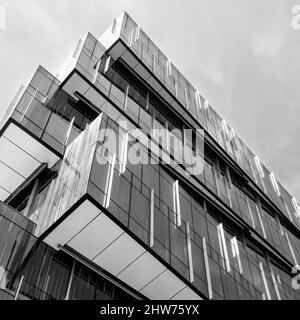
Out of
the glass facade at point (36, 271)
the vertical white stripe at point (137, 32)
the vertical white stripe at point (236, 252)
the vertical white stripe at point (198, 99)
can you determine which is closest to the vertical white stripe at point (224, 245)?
the vertical white stripe at point (236, 252)

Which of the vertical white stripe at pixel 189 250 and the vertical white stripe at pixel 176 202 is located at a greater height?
the vertical white stripe at pixel 176 202

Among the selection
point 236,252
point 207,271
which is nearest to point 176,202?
point 207,271

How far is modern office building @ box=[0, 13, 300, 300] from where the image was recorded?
19500mm

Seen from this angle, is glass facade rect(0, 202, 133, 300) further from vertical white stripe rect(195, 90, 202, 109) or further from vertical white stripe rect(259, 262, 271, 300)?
vertical white stripe rect(195, 90, 202, 109)

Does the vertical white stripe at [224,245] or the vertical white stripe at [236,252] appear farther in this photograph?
the vertical white stripe at [236,252]

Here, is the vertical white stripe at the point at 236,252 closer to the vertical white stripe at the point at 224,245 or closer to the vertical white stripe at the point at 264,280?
the vertical white stripe at the point at 224,245

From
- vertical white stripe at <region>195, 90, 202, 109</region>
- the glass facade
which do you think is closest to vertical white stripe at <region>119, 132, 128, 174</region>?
the glass facade

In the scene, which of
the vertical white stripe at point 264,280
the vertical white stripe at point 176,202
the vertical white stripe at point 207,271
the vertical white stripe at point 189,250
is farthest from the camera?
the vertical white stripe at point 264,280

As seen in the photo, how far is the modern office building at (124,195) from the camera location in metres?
19.5

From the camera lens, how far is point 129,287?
70.7 ft

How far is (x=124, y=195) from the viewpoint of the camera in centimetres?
2108

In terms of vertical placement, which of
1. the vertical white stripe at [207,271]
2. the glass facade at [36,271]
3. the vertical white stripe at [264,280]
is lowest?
the glass facade at [36,271]
